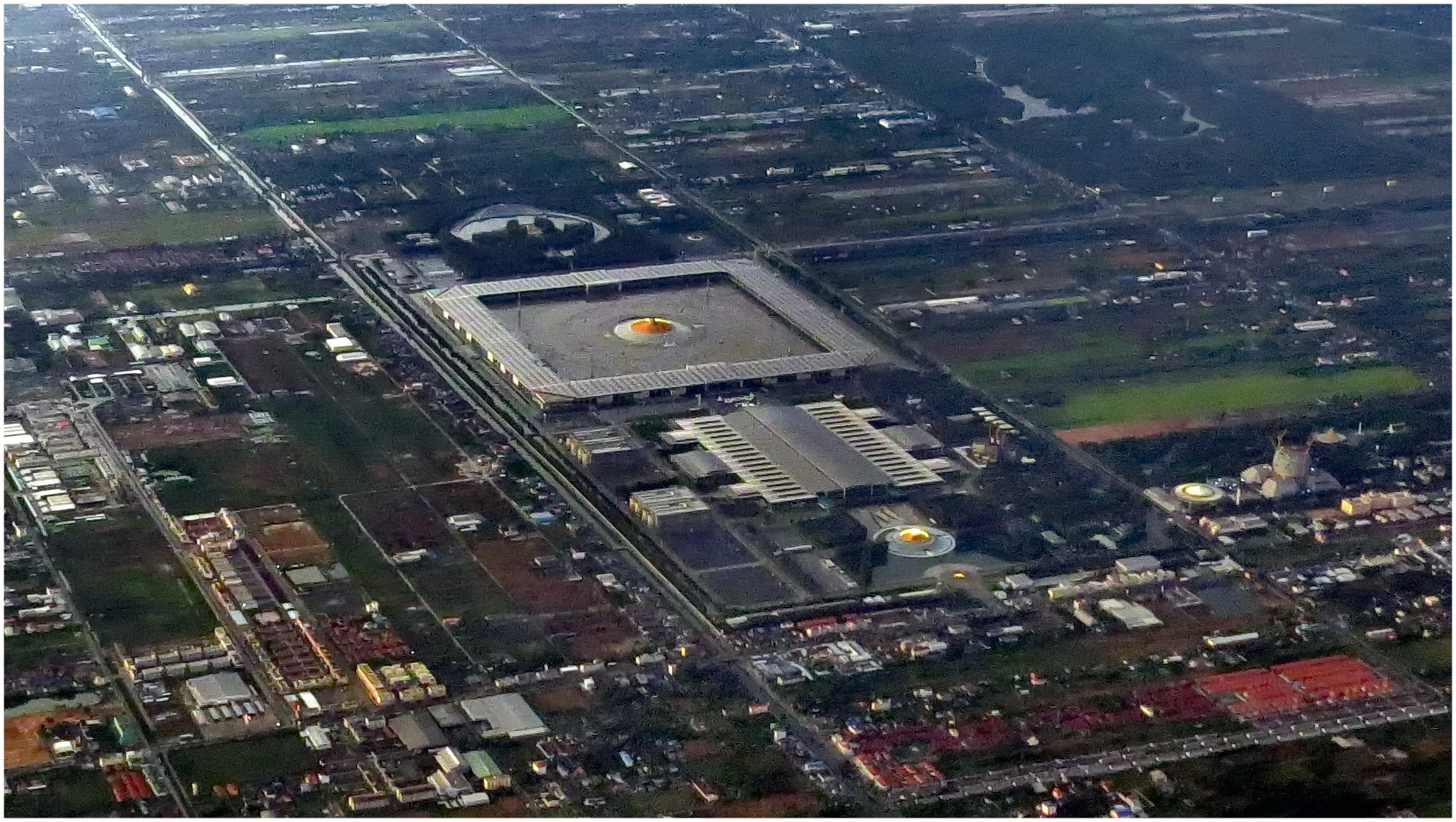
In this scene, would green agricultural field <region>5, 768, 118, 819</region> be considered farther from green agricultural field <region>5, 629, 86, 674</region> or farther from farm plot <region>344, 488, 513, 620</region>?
farm plot <region>344, 488, 513, 620</region>

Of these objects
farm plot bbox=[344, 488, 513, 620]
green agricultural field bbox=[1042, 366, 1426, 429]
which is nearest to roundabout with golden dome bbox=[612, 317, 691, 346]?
green agricultural field bbox=[1042, 366, 1426, 429]

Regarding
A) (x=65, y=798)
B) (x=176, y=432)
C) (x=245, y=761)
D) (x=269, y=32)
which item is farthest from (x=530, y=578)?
(x=269, y=32)

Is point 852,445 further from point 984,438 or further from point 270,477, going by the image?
point 270,477

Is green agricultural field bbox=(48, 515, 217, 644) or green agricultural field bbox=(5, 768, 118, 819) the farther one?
green agricultural field bbox=(48, 515, 217, 644)

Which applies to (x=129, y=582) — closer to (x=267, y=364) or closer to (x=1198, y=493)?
(x=267, y=364)

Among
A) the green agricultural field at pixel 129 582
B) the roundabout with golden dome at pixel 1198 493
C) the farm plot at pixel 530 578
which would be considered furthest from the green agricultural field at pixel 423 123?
the roundabout with golden dome at pixel 1198 493
